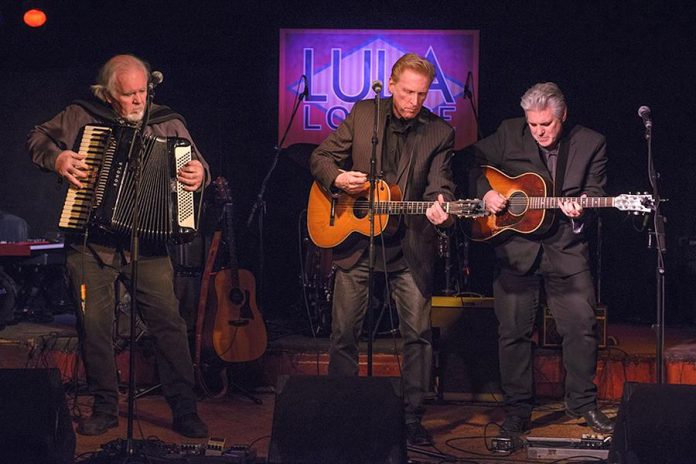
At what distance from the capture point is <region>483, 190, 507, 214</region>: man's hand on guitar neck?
5.37 m

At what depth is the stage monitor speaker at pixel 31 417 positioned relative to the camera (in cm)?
415

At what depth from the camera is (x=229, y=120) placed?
29.3ft

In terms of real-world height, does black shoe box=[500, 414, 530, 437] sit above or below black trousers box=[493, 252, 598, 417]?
below

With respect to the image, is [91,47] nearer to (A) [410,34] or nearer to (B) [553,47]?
(A) [410,34]

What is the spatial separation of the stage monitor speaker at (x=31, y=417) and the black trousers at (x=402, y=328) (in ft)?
5.45

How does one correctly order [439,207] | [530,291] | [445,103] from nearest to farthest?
[439,207], [530,291], [445,103]

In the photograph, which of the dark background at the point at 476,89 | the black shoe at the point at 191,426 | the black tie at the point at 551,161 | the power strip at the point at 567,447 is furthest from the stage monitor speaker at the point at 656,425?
the dark background at the point at 476,89

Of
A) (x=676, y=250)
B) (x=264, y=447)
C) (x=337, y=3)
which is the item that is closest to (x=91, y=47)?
(x=337, y=3)

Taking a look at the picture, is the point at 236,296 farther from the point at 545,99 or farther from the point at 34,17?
the point at 34,17

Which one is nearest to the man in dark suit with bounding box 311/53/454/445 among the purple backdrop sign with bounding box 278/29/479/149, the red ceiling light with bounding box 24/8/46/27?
the purple backdrop sign with bounding box 278/29/479/149

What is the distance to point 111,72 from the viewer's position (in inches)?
206

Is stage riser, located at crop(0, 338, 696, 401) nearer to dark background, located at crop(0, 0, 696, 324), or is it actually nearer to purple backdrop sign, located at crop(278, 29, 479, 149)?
dark background, located at crop(0, 0, 696, 324)

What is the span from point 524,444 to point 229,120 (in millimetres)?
4839

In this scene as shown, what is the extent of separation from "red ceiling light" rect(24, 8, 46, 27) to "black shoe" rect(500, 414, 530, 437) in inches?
235
